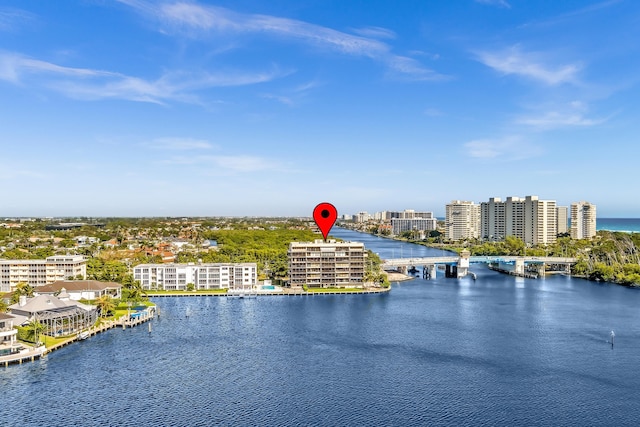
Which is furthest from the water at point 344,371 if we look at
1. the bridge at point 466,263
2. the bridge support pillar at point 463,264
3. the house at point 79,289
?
the bridge support pillar at point 463,264

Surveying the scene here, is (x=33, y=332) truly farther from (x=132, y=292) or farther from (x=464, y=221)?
(x=464, y=221)

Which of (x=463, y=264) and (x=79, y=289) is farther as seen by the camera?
(x=463, y=264)

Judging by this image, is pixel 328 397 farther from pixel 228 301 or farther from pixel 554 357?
pixel 228 301

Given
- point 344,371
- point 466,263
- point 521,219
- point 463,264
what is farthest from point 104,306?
point 521,219

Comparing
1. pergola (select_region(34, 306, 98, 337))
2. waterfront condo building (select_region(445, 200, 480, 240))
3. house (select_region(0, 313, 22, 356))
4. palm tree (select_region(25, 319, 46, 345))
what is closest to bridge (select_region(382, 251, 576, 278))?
pergola (select_region(34, 306, 98, 337))

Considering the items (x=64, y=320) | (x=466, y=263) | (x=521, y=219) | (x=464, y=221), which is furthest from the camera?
(x=464, y=221)

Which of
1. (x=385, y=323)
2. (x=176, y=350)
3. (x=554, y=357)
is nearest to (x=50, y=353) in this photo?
(x=176, y=350)

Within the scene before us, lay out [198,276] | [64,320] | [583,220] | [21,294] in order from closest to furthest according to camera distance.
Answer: [64,320], [21,294], [198,276], [583,220]

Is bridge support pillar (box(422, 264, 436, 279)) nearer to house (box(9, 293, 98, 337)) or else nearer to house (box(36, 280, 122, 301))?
house (box(36, 280, 122, 301))
